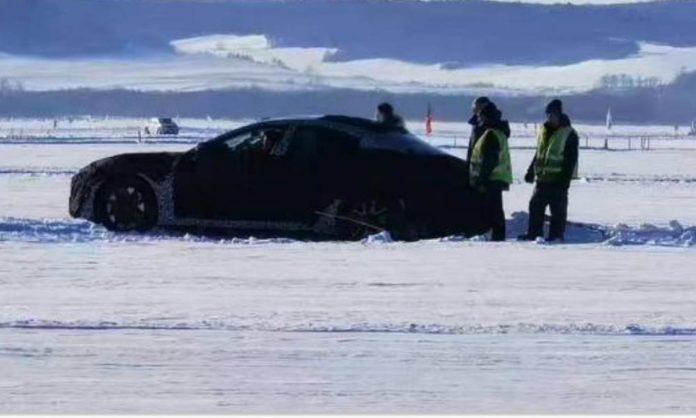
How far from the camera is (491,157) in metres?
18.1

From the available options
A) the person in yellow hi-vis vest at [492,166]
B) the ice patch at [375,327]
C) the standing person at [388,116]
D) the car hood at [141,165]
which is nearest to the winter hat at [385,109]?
the standing person at [388,116]

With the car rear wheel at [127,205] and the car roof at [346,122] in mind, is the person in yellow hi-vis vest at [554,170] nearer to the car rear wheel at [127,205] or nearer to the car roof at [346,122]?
the car roof at [346,122]

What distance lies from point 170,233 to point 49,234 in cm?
131

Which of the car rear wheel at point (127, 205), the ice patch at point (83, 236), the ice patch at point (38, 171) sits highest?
→ the car rear wheel at point (127, 205)

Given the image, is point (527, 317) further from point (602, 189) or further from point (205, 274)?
point (602, 189)

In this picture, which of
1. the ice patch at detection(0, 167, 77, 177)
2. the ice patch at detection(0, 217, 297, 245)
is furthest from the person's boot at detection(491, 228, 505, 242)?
the ice patch at detection(0, 167, 77, 177)

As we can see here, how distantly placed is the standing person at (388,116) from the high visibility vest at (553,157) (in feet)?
4.89

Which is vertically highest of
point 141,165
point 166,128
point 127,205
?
point 141,165

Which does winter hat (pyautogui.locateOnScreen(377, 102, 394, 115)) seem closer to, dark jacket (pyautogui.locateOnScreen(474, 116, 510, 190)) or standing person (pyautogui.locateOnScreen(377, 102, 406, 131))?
standing person (pyautogui.locateOnScreen(377, 102, 406, 131))

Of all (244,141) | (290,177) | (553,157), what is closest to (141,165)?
(244,141)

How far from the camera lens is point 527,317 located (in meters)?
12.1

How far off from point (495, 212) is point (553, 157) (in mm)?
874

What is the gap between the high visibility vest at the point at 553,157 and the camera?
18.5m

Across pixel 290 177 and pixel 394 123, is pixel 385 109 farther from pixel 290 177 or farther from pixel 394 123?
pixel 290 177
